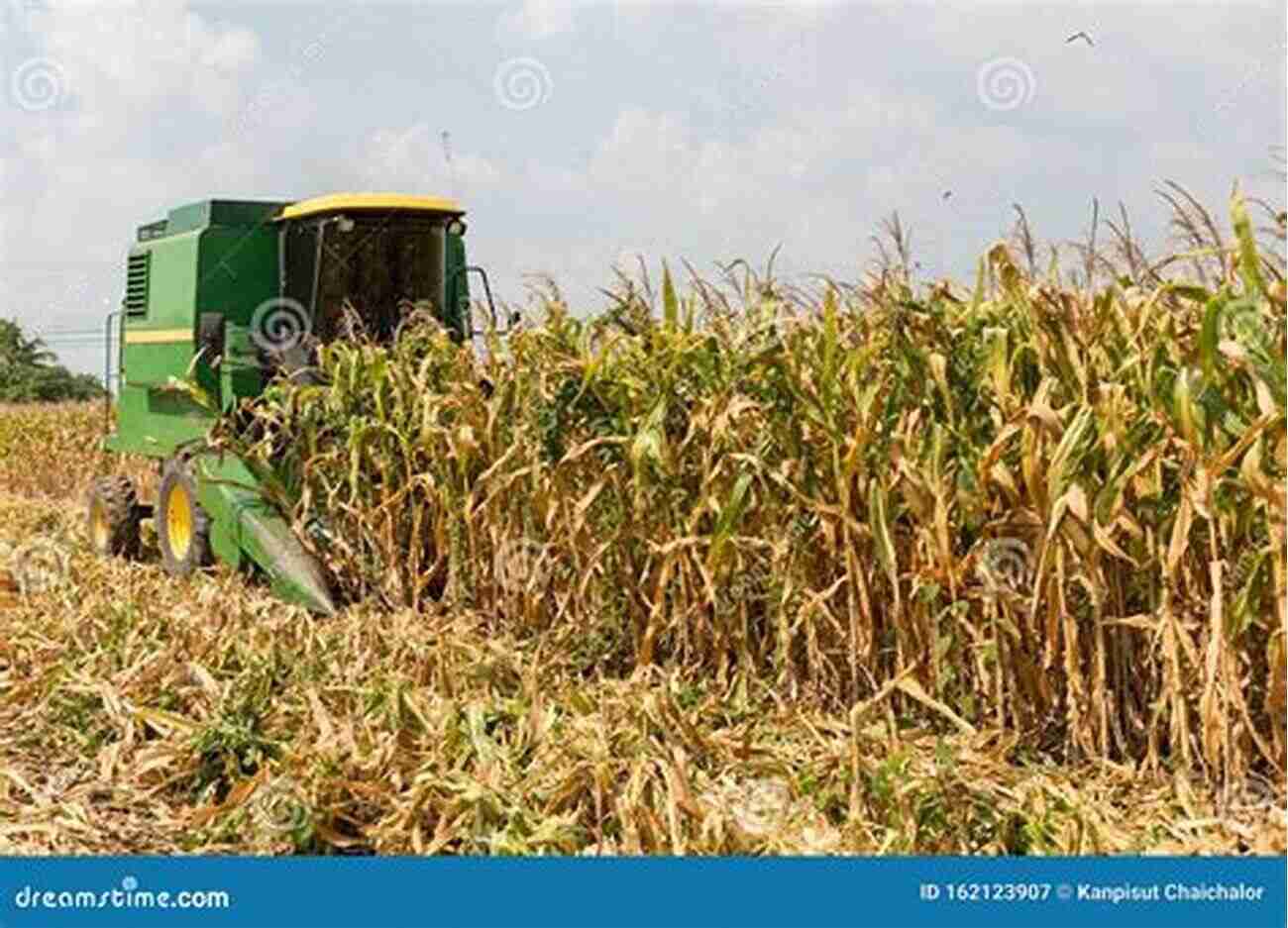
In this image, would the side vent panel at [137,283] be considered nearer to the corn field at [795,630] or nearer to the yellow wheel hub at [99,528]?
the yellow wheel hub at [99,528]

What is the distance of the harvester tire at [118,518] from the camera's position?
8.98m

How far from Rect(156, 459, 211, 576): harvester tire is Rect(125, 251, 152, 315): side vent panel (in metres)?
1.49

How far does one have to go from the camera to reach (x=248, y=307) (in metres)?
8.41

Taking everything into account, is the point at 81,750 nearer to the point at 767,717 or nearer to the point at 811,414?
the point at 767,717

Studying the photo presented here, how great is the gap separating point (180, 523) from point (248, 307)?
4.10 feet

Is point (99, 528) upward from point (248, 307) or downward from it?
downward

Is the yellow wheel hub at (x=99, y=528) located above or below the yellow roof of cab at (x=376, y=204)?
below

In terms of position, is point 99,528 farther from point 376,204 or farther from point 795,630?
point 795,630

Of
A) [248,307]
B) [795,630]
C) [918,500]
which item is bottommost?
[795,630]

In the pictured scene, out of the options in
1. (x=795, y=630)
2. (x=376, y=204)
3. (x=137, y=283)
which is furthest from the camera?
(x=137, y=283)

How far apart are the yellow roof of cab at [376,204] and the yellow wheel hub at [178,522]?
166 centimetres

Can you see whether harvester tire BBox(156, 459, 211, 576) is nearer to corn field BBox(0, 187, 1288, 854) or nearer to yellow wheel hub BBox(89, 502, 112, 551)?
yellow wheel hub BBox(89, 502, 112, 551)

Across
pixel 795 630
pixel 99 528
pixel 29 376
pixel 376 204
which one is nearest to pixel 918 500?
pixel 795 630

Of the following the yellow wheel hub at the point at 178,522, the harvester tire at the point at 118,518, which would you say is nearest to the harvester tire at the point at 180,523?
the yellow wheel hub at the point at 178,522
